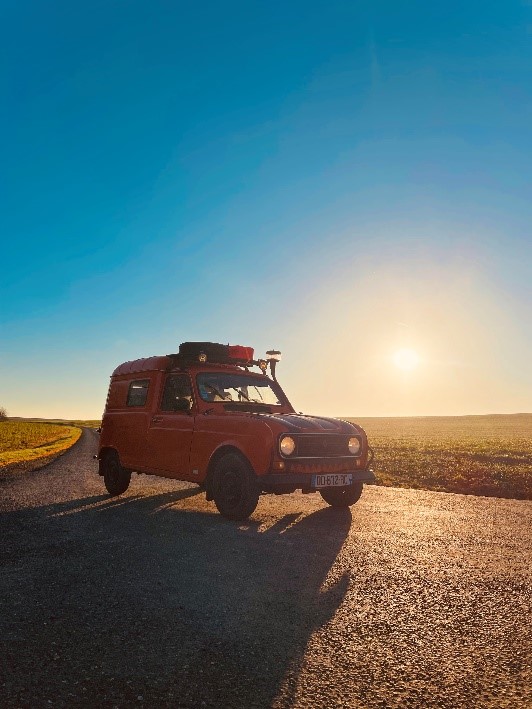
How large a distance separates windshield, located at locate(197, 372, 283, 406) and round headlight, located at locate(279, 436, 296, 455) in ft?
5.77

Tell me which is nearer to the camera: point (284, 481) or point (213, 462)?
point (284, 481)

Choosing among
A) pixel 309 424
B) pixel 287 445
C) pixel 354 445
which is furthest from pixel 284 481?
pixel 354 445

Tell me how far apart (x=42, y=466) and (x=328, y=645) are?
52.5 ft

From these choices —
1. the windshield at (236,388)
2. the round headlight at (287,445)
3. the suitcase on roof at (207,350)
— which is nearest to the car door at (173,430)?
the windshield at (236,388)

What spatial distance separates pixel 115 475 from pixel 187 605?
6.50m

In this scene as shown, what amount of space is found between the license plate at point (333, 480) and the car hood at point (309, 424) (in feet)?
2.07

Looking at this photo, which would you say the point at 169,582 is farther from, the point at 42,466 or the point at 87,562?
the point at 42,466

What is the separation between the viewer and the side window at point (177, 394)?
8500 millimetres

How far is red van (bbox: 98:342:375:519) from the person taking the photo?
7.34m

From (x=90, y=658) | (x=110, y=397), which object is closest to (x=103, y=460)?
(x=110, y=397)

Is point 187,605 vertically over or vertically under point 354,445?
under

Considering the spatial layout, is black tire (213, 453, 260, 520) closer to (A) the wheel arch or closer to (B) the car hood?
(A) the wheel arch

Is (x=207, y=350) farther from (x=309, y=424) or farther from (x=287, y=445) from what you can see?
(x=287, y=445)

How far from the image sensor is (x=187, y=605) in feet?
13.5
